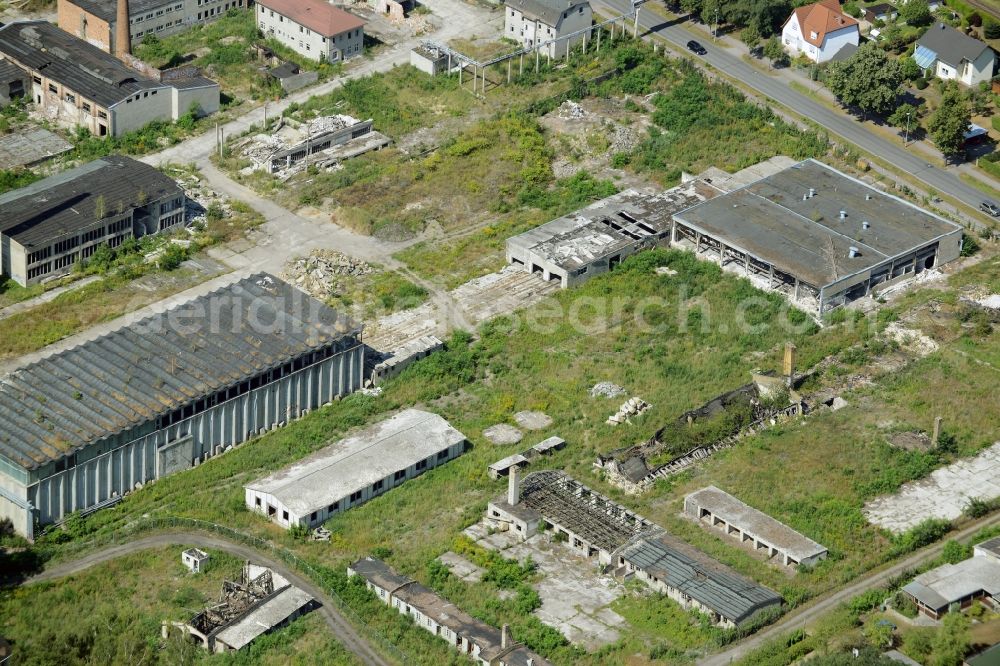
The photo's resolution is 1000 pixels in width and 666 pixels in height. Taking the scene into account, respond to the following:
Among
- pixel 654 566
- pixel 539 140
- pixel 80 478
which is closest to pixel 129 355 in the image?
pixel 80 478

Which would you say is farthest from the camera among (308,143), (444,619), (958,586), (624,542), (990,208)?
(308,143)

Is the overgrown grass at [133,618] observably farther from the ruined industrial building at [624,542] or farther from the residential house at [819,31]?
the residential house at [819,31]

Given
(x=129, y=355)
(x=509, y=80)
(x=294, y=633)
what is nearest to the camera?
(x=294, y=633)

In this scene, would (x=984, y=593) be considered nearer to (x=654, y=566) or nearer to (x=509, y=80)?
(x=654, y=566)

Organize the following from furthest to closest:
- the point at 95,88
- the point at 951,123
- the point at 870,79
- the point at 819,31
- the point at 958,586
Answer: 1. the point at 819,31
2. the point at 870,79
3. the point at 95,88
4. the point at 951,123
5. the point at 958,586

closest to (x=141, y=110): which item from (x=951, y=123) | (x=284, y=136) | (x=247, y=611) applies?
(x=284, y=136)

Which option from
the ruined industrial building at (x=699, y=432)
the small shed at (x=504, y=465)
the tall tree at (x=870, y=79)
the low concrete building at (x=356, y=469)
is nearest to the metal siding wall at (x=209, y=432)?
the low concrete building at (x=356, y=469)

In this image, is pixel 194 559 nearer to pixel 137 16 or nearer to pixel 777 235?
pixel 777 235

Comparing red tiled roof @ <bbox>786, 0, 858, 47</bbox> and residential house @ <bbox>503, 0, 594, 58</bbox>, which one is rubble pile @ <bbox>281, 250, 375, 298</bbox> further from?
red tiled roof @ <bbox>786, 0, 858, 47</bbox>
